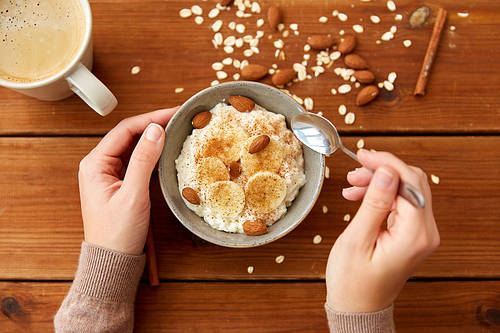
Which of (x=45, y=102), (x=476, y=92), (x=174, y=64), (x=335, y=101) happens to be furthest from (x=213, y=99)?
(x=476, y=92)

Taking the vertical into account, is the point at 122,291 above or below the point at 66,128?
below

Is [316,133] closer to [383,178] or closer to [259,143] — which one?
[259,143]

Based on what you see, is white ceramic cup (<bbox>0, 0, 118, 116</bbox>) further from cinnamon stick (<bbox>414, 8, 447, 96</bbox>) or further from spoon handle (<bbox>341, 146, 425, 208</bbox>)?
cinnamon stick (<bbox>414, 8, 447, 96</bbox>)

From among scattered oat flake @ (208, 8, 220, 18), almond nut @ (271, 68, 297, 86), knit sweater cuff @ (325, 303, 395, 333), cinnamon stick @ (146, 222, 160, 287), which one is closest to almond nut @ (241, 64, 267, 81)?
almond nut @ (271, 68, 297, 86)

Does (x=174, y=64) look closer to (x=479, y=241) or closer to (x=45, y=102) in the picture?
(x=45, y=102)

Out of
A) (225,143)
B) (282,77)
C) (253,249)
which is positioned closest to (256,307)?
(253,249)

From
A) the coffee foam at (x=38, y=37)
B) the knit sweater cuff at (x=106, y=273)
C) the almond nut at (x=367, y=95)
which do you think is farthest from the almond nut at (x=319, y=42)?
the knit sweater cuff at (x=106, y=273)

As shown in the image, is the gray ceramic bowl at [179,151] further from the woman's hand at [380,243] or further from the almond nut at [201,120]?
the woman's hand at [380,243]
